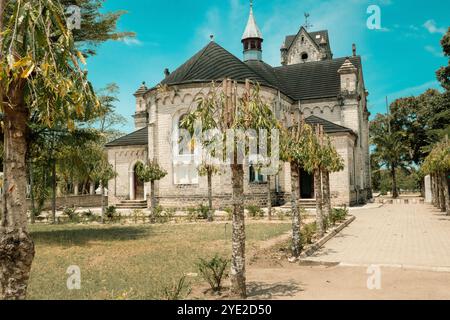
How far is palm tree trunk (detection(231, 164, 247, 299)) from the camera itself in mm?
6941

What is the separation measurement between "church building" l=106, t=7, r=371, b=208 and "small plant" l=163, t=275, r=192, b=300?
1507 cm

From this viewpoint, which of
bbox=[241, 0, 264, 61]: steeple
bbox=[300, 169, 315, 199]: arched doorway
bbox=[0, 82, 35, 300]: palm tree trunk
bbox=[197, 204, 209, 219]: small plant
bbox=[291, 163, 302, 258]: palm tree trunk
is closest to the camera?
bbox=[0, 82, 35, 300]: palm tree trunk

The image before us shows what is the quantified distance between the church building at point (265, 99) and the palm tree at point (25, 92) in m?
17.3

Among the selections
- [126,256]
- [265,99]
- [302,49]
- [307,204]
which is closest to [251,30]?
[302,49]

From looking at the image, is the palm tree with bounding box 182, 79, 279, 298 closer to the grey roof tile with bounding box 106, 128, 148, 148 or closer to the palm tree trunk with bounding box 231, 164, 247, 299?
the palm tree trunk with bounding box 231, 164, 247, 299

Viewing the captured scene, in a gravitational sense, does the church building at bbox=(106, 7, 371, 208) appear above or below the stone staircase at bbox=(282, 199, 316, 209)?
above

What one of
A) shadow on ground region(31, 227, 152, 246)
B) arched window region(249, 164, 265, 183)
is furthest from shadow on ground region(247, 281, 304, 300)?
arched window region(249, 164, 265, 183)

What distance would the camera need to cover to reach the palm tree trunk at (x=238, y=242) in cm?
694

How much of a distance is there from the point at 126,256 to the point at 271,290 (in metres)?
5.21

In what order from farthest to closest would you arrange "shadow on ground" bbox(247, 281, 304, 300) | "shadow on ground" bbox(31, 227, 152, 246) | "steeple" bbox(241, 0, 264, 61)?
"steeple" bbox(241, 0, 264, 61) → "shadow on ground" bbox(31, 227, 152, 246) → "shadow on ground" bbox(247, 281, 304, 300)

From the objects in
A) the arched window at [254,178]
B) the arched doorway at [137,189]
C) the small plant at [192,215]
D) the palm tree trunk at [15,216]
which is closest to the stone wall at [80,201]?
the arched doorway at [137,189]
